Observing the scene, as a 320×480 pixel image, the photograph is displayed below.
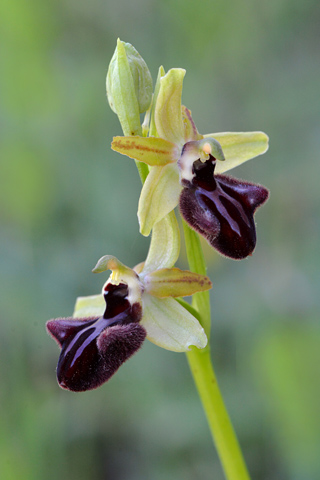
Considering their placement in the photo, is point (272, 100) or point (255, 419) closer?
point (255, 419)

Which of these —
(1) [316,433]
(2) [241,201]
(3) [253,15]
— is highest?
(3) [253,15]

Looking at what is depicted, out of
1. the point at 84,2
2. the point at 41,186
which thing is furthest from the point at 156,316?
the point at 84,2

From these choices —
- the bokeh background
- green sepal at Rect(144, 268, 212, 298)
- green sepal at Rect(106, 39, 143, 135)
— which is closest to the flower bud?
green sepal at Rect(106, 39, 143, 135)

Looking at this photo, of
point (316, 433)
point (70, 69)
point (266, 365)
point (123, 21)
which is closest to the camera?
point (316, 433)

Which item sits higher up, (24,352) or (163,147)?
(163,147)

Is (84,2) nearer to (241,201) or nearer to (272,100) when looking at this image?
(272,100)

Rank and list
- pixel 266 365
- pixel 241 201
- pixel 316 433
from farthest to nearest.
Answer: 1. pixel 266 365
2. pixel 316 433
3. pixel 241 201

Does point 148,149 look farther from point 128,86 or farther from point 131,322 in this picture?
point 131,322
